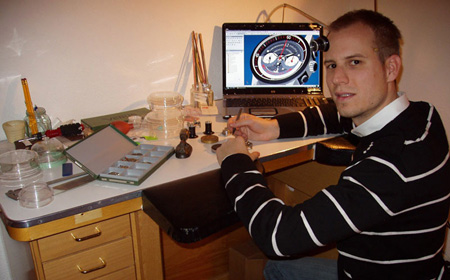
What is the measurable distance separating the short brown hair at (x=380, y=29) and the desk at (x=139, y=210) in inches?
19.5

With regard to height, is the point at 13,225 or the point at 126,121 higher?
the point at 126,121

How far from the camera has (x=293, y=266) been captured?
1146 mm

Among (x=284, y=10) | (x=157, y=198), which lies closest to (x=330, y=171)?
(x=284, y=10)

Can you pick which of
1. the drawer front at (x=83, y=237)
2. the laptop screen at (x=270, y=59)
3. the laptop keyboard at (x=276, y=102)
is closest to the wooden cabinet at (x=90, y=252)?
the drawer front at (x=83, y=237)

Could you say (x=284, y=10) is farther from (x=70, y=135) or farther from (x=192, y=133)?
(x=70, y=135)

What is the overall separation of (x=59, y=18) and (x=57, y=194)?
0.79 metres

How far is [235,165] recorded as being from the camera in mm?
1001

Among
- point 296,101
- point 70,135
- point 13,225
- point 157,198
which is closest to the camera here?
point 13,225

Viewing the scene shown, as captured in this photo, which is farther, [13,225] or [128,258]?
[128,258]

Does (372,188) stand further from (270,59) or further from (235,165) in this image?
(270,59)

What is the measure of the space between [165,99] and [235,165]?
76cm

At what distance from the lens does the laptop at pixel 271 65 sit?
167cm

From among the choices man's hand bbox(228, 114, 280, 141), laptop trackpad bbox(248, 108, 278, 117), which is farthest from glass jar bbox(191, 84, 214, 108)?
man's hand bbox(228, 114, 280, 141)

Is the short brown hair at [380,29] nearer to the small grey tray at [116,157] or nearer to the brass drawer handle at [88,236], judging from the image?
the small grey tray at [116,157]
